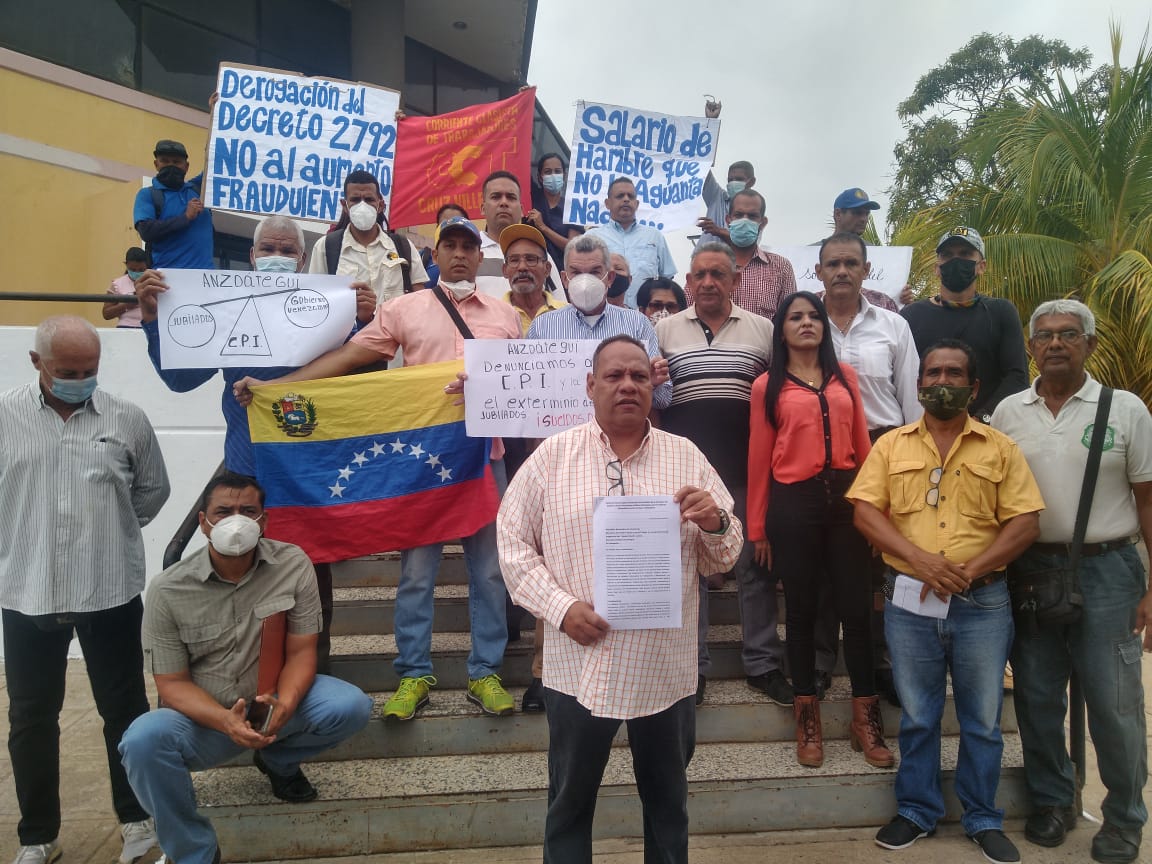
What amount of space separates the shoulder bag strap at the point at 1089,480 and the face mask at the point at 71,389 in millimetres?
4487

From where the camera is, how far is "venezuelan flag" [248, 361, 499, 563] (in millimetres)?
4234

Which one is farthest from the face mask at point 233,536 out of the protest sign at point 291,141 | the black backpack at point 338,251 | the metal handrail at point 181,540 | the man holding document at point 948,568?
the protest sign at point 291,141

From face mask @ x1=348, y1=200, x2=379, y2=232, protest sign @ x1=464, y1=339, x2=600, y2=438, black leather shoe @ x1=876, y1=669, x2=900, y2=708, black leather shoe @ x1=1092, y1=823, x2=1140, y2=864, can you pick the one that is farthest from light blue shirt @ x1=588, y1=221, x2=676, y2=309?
black leather shoe @ x1=1092, y1=823, x2=1140, y2=864

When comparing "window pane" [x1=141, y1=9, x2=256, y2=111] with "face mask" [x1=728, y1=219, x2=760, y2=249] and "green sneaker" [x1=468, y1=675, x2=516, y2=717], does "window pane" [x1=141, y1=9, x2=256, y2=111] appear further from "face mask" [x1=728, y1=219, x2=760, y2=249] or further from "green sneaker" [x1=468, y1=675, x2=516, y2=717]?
"green sneaker" [x1=468, y1=675, x2=516, y2=717]

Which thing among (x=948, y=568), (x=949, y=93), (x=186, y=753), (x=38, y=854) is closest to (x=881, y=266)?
(x=948, y=568)

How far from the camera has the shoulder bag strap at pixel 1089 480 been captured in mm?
3488

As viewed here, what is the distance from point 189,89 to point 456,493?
10.1 meters

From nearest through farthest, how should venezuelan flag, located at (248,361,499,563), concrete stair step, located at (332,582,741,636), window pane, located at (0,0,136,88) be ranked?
venezuelan flag, located at (248,361,499,563)
concrete stair step, located at (332,582,741,636)
window pane, located at (0,0,136,88)

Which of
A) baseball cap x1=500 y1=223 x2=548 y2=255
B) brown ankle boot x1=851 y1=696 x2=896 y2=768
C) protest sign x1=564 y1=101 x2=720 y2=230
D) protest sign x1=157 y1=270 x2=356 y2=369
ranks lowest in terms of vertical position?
brown ankle boot x1=851 y1=696 x2=896 y2=768

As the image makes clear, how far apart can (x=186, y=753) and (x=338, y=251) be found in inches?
129

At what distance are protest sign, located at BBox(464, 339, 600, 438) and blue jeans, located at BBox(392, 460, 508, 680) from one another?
0.57m

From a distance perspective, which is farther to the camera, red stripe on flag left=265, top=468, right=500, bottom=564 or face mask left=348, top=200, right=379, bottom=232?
face mask left=348, top=200, right=379, bottom=232

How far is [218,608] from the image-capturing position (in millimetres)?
3391

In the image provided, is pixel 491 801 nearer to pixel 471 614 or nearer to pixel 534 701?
pixel 534 701
